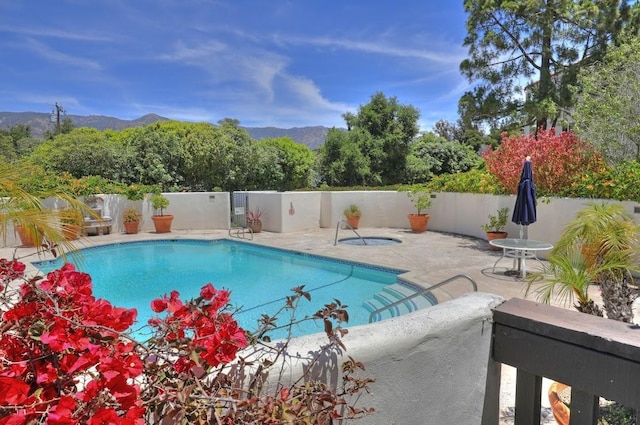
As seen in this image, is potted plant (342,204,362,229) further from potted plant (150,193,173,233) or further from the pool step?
the pool step

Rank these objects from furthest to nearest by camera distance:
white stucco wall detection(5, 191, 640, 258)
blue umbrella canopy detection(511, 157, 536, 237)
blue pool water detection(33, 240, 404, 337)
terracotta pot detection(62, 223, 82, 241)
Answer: white stucco wall detection(5, 191, 640, 258), blue umbrella canopy detection(511, 157, 536, 237), blue pool water detection(33, 240, 404, 337), terracotta pot detection(62, 223, 82, 241)

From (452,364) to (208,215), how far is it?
49.5 ft

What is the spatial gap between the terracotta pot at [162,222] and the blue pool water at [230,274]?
142 cm

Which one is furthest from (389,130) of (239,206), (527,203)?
(527,203)

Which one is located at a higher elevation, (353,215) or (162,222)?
Answer: (353,215)

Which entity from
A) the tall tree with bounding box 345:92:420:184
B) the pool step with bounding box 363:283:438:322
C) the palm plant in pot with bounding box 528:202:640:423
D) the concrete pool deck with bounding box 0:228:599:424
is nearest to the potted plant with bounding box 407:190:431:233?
the concrete pool deck with bounding box 0:228:599:424

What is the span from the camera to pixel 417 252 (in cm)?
1083

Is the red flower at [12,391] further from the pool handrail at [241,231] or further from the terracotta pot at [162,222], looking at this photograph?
the terracotta pot at [162,222]

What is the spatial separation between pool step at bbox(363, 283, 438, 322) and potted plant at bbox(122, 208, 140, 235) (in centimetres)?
1034

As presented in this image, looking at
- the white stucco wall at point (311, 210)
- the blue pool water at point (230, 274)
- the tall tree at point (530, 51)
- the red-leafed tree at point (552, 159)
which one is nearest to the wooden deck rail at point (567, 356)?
the blue pool water at point (230, 274)

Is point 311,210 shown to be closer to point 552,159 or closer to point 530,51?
point 552,159

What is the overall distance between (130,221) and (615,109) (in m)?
14.8

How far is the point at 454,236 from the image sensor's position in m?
13.5

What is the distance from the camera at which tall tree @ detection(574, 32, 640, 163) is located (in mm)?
8602
